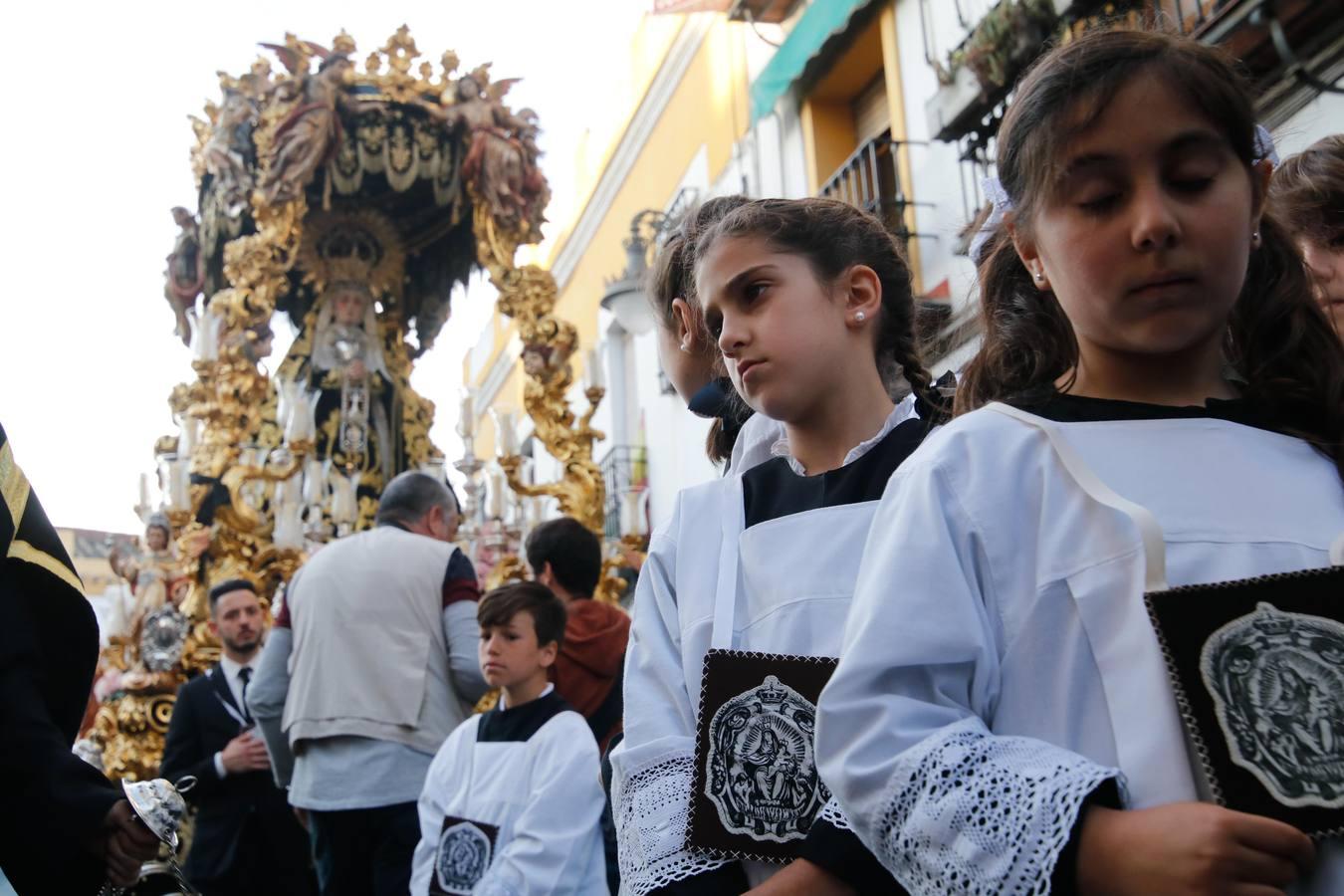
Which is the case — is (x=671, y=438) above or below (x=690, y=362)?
above

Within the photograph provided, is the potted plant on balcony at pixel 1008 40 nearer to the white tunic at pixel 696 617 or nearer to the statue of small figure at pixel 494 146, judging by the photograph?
the statue of small figure at pixel 494 146

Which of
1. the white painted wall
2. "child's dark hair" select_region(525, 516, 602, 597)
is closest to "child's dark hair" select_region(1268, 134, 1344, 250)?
"child's dark hair" select_region(525, 516, 602, 597)

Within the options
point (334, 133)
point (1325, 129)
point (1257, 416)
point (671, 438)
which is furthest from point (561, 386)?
point (671, 438)

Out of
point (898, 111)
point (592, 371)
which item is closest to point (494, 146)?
point (592, 371)

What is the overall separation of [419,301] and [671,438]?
202 inches

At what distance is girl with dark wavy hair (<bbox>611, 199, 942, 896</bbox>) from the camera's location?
4.62 feet

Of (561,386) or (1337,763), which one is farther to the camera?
(561,386)

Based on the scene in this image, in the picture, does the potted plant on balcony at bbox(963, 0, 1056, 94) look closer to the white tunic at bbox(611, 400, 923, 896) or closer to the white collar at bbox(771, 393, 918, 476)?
the white collar at bbox(771, 393, 918, 476)

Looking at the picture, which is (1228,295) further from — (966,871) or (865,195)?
(865,195)

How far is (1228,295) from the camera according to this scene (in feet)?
3.85

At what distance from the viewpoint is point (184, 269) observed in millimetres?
7602

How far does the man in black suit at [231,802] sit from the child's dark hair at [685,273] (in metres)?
2.60

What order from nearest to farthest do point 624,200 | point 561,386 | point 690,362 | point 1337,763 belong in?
point 1337,763, point 690,362, point 561,386, point 624,200

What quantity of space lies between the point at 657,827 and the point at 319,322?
21.9 feet
